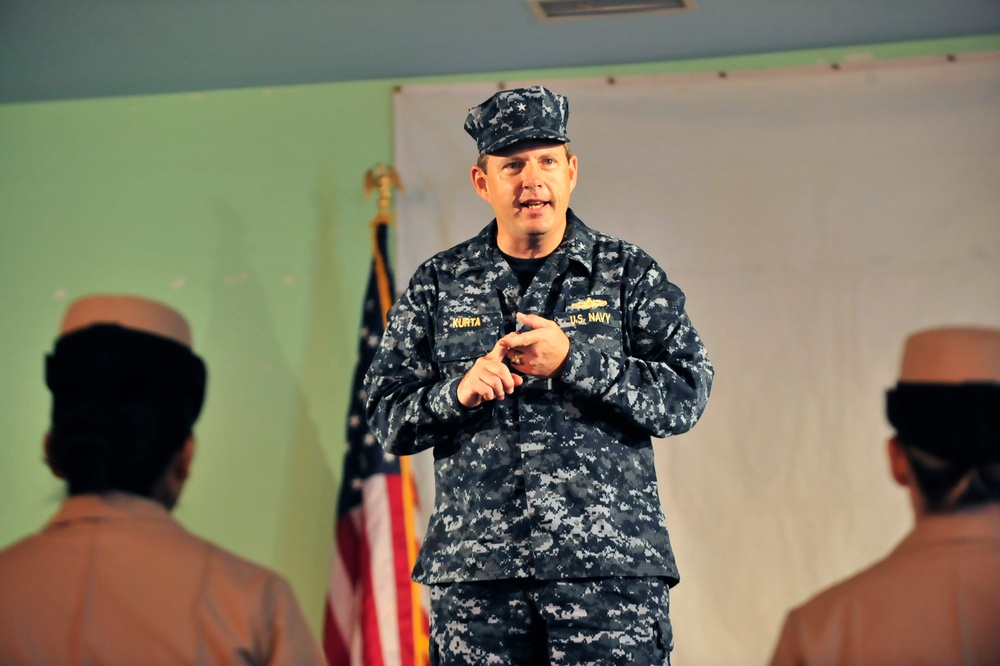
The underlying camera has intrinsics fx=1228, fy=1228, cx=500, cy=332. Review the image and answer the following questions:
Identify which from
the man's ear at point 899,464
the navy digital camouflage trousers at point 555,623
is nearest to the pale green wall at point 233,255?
the navy digital camouflage trousers at point 555,623

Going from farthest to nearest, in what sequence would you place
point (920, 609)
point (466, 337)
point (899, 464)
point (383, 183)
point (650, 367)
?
point (383, 183)
point (466, 337)
point (650, 367)
point (899, 464)
point (920, 609)

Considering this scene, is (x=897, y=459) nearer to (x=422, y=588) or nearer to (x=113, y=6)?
(x=422, y=588)

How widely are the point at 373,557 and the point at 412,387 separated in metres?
1.45

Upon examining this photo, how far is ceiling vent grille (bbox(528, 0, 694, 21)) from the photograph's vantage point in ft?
11.6

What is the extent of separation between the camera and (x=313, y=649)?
1.48 meters

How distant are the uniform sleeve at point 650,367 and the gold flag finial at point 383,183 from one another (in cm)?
169

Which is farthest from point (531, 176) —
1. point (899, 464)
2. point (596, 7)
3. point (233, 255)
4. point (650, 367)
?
point (233, 255)

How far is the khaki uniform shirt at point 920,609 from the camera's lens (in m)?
1.38

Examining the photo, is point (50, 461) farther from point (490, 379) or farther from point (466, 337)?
point (466, 337)

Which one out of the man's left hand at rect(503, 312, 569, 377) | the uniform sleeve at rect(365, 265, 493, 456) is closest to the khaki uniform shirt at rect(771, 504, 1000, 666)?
the man's left hand at rect(503, 312, 569, 377)

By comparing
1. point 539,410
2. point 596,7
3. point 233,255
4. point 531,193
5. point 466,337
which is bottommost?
point 539,410

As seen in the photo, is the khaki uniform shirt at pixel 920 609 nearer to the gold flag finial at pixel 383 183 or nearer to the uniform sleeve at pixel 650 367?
the uniform sleeve at pixel 650 367

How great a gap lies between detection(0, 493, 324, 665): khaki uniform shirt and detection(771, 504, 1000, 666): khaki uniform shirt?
0.61m

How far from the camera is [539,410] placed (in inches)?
83.4
